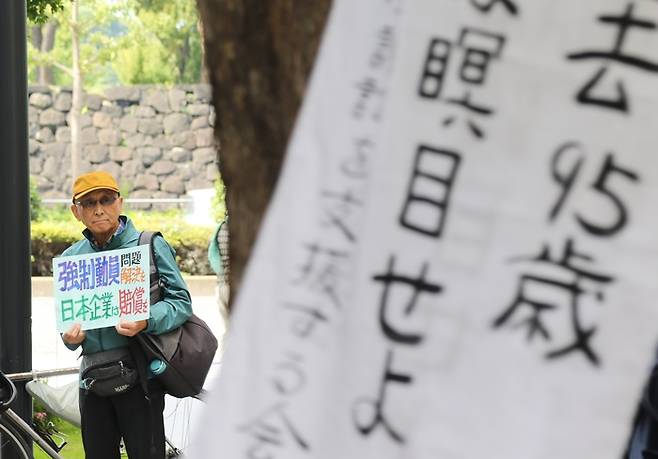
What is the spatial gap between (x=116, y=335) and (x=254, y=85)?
259 centimetres

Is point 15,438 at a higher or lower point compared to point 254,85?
lower

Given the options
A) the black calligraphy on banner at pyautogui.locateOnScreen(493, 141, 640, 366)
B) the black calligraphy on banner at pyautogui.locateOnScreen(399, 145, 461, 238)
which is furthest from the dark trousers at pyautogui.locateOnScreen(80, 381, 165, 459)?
the black calligraphy on banner at pyautogui.locateOnScreen(493, 141, 640, 366)

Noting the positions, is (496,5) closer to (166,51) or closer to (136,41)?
(136,41)

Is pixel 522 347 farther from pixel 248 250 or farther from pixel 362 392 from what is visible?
pixel 248 250

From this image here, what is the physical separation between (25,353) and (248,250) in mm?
3500

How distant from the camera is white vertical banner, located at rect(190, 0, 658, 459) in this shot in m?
1.61

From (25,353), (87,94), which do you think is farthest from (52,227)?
(25,353)

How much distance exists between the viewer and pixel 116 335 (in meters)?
4.41

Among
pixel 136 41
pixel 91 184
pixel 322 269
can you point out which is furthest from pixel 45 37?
pixel 322 269

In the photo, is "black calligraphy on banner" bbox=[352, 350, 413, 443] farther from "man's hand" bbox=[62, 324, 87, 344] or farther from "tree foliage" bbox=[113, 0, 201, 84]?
"tree foliage" bbox=[113, 0, 201, 84]

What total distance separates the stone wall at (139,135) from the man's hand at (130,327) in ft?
62.6

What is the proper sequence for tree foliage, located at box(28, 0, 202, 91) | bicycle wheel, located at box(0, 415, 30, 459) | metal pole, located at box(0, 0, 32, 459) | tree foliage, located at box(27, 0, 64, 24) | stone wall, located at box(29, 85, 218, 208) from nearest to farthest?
bicycle wheel, located at box(0, 415, 30, 459)
metal pole, located at box(0, 0, 32, 459)
tree foliage, located at box(27, 0, 64, 24)
tree foliage, located at box(28, 0, 202, 91)
stone wall, located at box(29, 85, 218, 208)

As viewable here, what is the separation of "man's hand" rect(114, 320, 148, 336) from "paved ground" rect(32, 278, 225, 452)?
1.10 m

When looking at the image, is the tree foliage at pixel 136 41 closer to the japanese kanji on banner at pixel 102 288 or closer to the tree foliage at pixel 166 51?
the tree foliage at pixel 166 51
